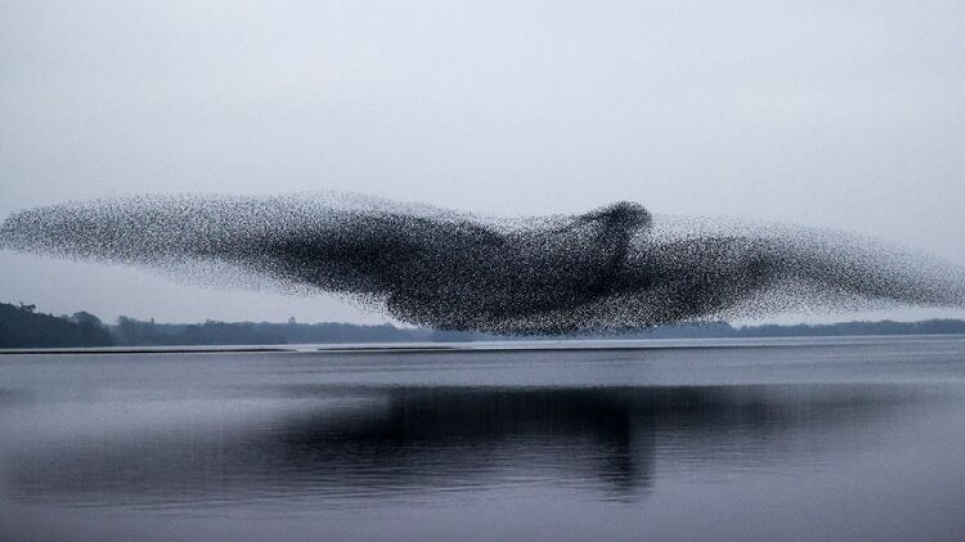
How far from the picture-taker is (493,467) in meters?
13.2

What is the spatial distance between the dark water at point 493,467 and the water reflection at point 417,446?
1.8 inches

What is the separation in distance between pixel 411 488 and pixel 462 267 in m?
37.9

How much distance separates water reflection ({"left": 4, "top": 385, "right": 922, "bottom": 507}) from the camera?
39.2 feet

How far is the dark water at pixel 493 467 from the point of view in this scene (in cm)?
981

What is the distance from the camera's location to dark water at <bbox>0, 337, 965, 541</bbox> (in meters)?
9.81

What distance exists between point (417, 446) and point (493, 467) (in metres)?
2.41

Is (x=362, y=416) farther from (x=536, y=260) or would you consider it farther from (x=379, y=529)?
(x=536, y=260)

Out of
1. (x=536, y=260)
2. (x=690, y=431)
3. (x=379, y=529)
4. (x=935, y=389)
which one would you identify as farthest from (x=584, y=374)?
(x=379, y=529)

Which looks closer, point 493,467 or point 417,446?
point 493,467

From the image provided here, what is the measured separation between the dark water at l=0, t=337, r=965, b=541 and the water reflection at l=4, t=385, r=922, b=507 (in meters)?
0.05

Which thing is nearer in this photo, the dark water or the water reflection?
the dark water

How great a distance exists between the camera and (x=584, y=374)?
3931 centimetres

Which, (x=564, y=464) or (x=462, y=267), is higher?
(x=462, y=267)

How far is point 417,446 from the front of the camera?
1545 cm
